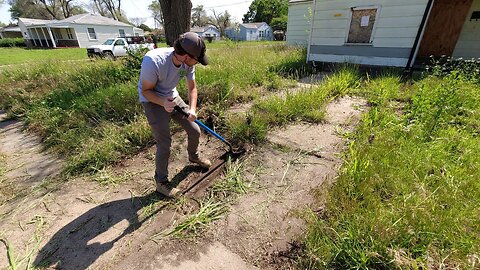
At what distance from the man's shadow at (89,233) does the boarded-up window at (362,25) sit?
7274 mm

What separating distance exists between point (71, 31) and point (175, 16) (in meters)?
28.5

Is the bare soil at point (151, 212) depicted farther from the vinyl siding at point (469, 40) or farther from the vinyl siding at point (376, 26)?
the vinyl siding at point (469, 40)

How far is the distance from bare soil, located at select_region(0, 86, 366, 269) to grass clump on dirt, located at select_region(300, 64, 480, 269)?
281mm

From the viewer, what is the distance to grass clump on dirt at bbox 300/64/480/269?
143cm

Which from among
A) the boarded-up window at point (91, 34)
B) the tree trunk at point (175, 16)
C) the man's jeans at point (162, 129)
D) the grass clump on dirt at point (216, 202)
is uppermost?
the tree trunk at point (175, 16)

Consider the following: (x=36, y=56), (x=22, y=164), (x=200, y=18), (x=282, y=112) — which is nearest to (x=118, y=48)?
(x=36, y=56)

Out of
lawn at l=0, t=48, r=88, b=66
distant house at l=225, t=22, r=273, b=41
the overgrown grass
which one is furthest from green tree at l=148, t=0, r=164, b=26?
the overgrown grass

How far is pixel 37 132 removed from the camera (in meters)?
3.95

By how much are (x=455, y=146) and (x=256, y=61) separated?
17.5 ft

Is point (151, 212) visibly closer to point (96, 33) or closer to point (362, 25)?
point (362, 25)

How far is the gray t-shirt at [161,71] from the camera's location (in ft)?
6.27

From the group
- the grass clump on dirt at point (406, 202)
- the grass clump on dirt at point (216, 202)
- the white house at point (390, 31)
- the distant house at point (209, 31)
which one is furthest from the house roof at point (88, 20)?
the grass clump on dirt at point (406, 202)

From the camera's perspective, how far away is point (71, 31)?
25.5 m

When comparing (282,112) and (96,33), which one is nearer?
(282,112)
